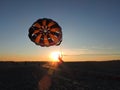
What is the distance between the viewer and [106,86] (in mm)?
20422

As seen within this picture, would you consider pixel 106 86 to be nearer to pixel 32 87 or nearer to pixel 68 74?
pixel 32 87

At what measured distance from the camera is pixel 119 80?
23250 millimetres

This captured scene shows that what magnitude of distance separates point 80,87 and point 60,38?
→ 556 inches

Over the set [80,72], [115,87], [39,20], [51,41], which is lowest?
[115,87]

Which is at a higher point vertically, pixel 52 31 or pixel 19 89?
pixel 52 31

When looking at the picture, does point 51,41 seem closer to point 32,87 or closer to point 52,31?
point 52,31

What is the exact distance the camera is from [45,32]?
112 ft

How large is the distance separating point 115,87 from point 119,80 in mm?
3444

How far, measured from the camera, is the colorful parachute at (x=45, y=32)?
3344 centimetres

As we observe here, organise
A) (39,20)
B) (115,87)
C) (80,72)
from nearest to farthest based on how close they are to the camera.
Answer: (115,87)
(80,72)
(39,20)

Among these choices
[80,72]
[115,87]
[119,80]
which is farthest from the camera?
[80,72]

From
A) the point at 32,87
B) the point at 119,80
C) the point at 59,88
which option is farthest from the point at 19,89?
the point at 119,80

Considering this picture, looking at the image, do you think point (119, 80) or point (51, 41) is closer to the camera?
point (119, 80)

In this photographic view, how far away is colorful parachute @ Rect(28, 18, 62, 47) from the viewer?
3344 cm
